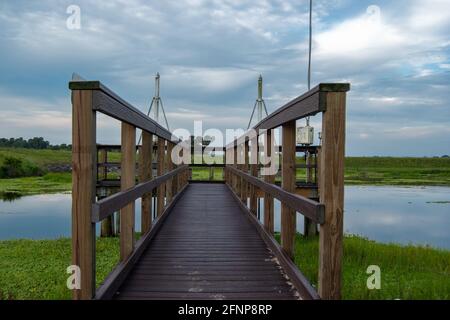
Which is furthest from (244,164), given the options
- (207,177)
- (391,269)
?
(207,177)

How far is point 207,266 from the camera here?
4340 mm

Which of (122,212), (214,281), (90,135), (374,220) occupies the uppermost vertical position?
(90,135)

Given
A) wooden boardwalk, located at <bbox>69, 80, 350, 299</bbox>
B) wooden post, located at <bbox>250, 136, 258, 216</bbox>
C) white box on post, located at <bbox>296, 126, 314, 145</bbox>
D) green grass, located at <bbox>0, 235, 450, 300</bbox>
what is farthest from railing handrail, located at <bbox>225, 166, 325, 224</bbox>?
white box on post, located at <bbox>296, 126, 314, 145</bbox>

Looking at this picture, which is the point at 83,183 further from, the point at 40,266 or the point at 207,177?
the point at 207,177

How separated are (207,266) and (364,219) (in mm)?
17175

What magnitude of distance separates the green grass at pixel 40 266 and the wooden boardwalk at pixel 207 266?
192cm

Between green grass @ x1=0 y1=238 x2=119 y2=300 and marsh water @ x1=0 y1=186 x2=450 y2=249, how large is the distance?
277cm

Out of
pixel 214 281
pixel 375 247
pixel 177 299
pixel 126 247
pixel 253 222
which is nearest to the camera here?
pixel 177 299

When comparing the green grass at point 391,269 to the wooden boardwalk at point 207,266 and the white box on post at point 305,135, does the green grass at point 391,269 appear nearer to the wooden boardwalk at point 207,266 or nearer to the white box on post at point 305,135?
the wooden boardwalk at point 207,266

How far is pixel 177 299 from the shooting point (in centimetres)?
335

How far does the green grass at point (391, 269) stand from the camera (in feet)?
20.6
